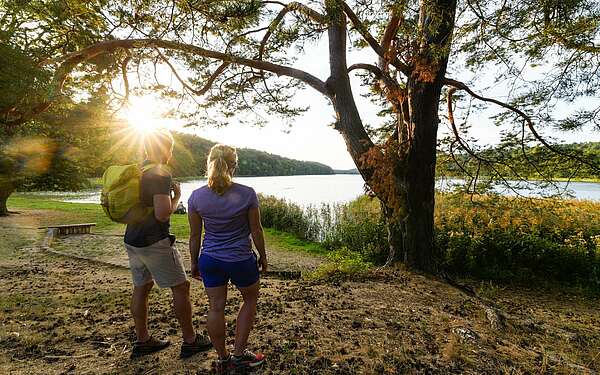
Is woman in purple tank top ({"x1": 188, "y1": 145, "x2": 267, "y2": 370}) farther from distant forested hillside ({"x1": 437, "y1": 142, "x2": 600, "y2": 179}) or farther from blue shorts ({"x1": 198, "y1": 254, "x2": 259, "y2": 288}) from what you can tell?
distant forested hillside ({"x1": 437, "y1": 142, "x2": 600, "y2": 179})

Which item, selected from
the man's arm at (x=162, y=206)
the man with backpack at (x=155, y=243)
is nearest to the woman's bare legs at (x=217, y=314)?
the man with backpack at (x=155, y=243)

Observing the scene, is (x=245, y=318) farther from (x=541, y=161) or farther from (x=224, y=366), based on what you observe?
(x=541, y=161)

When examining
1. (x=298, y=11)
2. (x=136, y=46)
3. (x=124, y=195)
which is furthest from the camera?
(x=298, y=11)

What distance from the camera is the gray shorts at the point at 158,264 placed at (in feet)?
7.99

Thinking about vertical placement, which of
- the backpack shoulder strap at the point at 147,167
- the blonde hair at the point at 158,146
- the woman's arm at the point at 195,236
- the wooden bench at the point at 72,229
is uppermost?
the blonde hair at the point at 158,146

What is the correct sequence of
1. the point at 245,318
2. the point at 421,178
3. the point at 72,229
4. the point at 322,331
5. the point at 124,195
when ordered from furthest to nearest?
1. the point at 72,229
2. the point at 421,178
3. the point at 322,331
4. the point at 124,195
5. the point at 245,318

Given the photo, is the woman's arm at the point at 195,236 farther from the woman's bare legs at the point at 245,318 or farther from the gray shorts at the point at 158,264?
the woman's bare legs at the point at 245,318

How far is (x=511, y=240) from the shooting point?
25.7ft

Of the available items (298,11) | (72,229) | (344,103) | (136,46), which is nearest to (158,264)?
(136,46)

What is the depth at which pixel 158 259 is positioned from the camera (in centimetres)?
245

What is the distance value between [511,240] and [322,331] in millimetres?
6753

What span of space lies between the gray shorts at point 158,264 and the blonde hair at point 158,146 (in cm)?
61

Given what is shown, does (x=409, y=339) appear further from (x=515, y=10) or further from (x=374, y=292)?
(x=515, y=10)

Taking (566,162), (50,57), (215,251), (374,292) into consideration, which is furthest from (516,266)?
(50,57)
